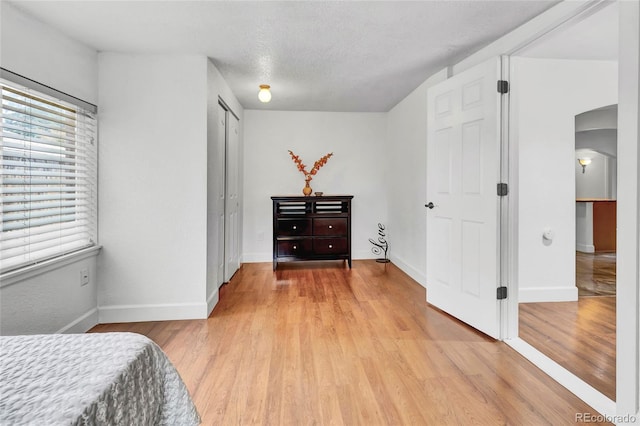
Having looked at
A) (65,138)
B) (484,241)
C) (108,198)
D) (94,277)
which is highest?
(65,138)

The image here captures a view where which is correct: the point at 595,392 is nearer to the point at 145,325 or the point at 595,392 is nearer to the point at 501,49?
the point at 501,49

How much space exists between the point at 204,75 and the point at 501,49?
7.58 ft

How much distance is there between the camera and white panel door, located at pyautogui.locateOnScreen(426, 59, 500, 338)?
2.35m

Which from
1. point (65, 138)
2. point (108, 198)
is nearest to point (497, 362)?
point (108, 198)

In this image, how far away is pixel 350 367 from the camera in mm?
1956

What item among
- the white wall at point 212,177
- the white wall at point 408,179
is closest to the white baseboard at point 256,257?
the white wall at point 212,177

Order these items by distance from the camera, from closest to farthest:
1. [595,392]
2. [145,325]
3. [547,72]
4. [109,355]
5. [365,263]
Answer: [109,355]
[595,392]
[145,325]
[547,72]
[365,263]

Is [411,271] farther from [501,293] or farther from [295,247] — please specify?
[501,293]

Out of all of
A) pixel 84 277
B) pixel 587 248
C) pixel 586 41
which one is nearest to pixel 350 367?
pixel 84 277

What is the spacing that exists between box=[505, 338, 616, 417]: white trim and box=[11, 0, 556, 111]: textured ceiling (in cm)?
215

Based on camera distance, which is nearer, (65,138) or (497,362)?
(497,362)

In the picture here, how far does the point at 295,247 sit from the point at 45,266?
8.96 ft

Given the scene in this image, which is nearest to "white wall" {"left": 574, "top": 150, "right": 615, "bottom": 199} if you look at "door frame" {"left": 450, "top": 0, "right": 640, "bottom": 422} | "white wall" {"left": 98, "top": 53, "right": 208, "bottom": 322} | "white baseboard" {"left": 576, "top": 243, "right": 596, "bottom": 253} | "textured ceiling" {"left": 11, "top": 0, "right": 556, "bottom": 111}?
"white baseboard" {"left": 576, "top": 243, "right": 596, "bottom": 253}

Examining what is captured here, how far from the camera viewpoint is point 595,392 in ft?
5.48
